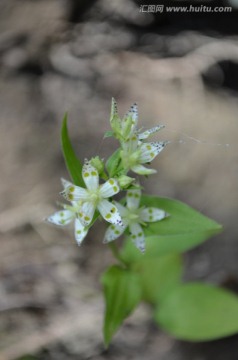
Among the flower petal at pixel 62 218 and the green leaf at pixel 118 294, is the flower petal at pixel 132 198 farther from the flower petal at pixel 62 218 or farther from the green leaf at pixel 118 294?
the green leaf at pixel 118 294

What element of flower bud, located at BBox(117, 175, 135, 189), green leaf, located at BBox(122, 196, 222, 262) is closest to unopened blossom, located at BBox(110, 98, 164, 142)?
flower bud, located at BBox(117, 175, 135, 189)

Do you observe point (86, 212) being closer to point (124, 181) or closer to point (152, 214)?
point (124, 181)

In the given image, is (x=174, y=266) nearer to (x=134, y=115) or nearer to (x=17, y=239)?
(x=17, y=239)

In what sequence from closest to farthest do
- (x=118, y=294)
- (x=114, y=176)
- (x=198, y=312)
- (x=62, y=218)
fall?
(x=114, y=176)
(x=62, y=218)
(x=118, y=294)
(x=198, y=312)

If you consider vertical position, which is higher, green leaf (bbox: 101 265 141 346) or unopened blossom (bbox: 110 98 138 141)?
unopened blossom (bbox: 110 98 138 141)

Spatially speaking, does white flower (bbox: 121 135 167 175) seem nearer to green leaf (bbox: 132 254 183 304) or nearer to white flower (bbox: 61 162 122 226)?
white flower (bbox: 61 162 122 226)

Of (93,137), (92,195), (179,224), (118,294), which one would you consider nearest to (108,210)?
(92,195)
